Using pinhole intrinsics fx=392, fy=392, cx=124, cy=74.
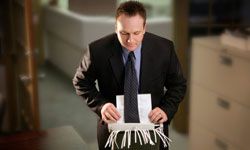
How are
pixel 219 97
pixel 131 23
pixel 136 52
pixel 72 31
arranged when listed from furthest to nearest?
pixel 72 31
pixel 219 97
pixel 136 52
pixel 131 23

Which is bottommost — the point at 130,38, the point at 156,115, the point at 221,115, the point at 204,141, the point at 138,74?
the point at 204,141

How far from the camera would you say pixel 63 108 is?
121 inches

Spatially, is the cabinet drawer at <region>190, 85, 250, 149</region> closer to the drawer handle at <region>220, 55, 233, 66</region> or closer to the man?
the drawer handle at <region>220, 55, 233, 66</region>

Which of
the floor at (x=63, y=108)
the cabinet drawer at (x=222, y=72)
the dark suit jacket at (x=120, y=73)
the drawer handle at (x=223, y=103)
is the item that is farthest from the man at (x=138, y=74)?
the floor at (x=63, y=108)

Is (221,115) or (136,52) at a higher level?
(136,52)

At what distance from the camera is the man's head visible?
3.59 ft

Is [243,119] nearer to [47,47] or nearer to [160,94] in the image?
[160,94]

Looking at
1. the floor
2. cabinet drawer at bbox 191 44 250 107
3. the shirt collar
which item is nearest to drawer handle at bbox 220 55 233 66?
cabinet drawer at bbox 191 44 250 107

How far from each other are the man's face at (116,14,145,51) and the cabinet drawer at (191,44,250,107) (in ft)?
2.93

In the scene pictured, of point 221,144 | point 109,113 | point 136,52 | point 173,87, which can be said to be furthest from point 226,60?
point 109,113

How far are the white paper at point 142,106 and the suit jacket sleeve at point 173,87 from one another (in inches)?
2.6

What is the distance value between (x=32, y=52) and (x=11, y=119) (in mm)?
998

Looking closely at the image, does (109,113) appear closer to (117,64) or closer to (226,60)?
(117,64)

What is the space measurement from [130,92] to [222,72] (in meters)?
0.98
